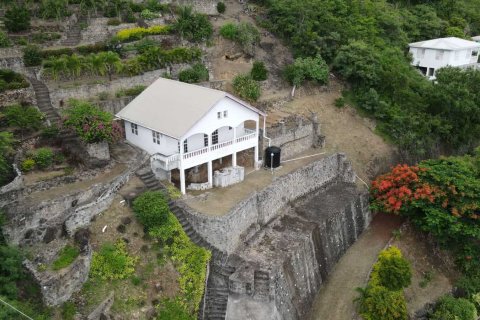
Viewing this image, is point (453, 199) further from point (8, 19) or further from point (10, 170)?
point (8, 19)

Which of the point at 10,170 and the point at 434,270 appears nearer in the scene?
the point at 10,170

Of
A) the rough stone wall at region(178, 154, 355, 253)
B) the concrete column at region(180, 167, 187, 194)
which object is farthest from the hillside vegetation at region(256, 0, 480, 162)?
the concrete column at region(180, 167, 187, 194)

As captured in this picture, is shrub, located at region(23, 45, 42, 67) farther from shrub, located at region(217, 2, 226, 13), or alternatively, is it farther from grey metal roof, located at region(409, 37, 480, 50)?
grey metal roof, located at region(409, 37, 480, 50)

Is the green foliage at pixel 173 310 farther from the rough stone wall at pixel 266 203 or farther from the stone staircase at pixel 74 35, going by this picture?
the stone staircase at pixel 74 35

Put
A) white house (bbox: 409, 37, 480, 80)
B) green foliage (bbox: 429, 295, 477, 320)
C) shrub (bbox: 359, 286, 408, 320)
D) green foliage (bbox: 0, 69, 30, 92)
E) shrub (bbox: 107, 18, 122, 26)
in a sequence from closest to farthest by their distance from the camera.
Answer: shrub (bbox: 359, 286, 408, 320) → green foliage (bbox: 429, 295, 477, 320) → green foliage (bbox: 0, 69, 30, 92) → shrub (bbox: 107, 18, 122, 26) → white house (bbox: 409, 37, 480, 80)

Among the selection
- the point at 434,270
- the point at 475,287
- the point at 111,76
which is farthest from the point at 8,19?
the point at 475,287

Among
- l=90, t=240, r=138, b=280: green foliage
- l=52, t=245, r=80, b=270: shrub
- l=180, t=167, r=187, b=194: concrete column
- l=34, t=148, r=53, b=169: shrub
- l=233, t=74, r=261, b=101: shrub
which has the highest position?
l=233, t=74, r=261, b=101: shrub
